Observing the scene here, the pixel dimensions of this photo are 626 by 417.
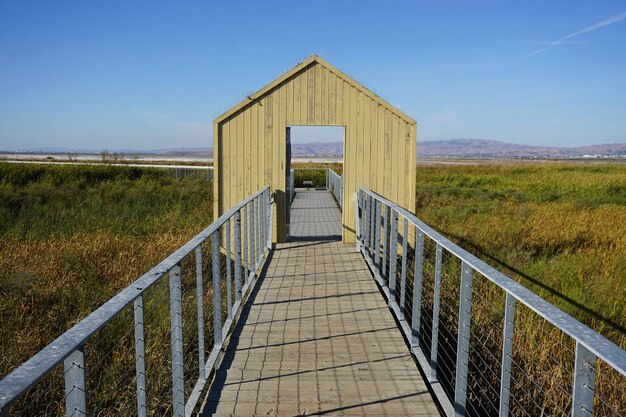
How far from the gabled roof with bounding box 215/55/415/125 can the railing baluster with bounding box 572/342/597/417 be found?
8.39m

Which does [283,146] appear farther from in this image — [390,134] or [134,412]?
[134,412]

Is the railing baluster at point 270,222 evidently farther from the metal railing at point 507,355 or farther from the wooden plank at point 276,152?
the metal railing at point 507,355

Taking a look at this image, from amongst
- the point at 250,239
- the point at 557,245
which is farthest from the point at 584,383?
the point at 557,245

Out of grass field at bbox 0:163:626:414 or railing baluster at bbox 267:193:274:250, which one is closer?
grass field at bbox 0:163:626:414

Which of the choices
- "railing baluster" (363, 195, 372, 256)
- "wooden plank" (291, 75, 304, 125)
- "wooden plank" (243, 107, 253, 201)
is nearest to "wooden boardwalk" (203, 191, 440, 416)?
"railing baluster" (363, 195, 372, 256)

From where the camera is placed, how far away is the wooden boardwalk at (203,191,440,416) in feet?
11.8

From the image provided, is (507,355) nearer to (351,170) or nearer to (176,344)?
(176,344)

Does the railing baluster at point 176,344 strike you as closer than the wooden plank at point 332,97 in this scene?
Yes

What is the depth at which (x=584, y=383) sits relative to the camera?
1758 mm

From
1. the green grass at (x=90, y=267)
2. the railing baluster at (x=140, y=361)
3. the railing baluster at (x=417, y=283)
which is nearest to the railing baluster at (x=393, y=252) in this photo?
the railing baluster at (x=417, y=283)

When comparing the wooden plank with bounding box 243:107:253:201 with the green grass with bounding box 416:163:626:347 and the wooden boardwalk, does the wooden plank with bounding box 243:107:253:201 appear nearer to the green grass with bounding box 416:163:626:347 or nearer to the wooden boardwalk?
the wooden boardwalk

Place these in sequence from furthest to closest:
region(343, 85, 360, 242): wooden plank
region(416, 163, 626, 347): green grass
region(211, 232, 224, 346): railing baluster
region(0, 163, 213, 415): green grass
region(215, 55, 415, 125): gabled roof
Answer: region(343, 85, 360, 242): wooden plank → region(215, 55, 415, 125): gabled roof → region(416, 163, 626, 347): green grass → region(0, 163, 213, 415): green grass → region(211, 232, 224, 346): railing baluster

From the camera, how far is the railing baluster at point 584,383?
1736 millimetres

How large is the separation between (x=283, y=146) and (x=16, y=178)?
14792mm
